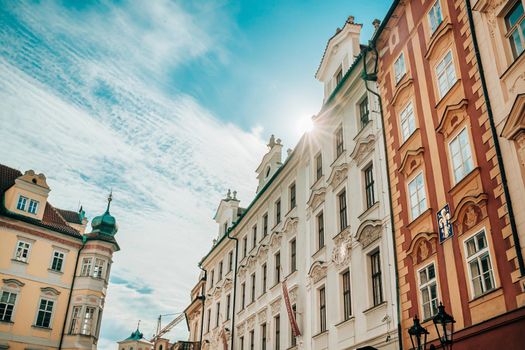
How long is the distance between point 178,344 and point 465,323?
30.0 m

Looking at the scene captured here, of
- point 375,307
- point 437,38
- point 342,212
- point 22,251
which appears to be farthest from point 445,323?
point 22,251

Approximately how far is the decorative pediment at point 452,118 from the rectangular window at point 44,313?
107ft

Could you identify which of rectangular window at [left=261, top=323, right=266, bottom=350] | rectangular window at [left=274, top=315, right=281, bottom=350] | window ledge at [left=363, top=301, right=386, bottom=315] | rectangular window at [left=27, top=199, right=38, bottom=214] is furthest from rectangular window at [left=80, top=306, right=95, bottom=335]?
window ledge at [left=363, top=301, right=386, bottom=315]

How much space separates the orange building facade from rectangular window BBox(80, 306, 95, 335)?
97.2 feet

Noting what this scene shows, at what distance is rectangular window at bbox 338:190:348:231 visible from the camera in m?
19.9

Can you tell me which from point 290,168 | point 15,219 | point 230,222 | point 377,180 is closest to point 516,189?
point 377,180

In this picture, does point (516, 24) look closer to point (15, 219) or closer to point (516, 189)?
point (516, 189)

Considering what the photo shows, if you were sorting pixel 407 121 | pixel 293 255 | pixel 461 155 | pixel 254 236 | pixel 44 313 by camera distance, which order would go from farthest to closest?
pixel 44 313 → pixel 254 236 → pixel 293 255 → pixel 407 121 → pixel 461 155

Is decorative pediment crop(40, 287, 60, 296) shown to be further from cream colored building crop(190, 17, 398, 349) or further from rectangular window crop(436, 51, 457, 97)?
rectangular window crop(436, 51, 457, 97)

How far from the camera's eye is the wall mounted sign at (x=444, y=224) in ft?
42.3

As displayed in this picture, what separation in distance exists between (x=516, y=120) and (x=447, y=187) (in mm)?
2899

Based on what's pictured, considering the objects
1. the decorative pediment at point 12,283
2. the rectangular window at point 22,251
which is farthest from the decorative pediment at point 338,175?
the rectangular window at point 22,251

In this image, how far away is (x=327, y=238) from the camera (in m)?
20.9

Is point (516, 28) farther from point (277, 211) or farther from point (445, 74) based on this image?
point (277, 211)
